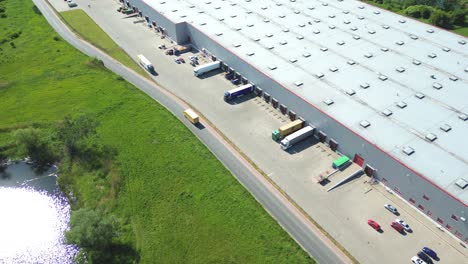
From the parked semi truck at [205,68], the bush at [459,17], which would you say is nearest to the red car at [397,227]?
the parked semi truck at [205,68]

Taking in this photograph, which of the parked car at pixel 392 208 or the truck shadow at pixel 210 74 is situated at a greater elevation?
the truck shadow at pixel 210 74

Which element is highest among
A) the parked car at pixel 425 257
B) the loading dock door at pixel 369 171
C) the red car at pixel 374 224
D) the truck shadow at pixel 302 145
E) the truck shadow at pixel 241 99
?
the truck shadow at pixel 241 99

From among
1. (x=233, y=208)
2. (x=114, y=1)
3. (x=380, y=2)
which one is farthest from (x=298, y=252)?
(x=114, y=1)

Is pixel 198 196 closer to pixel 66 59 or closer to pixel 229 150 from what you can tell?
pixel 229 150

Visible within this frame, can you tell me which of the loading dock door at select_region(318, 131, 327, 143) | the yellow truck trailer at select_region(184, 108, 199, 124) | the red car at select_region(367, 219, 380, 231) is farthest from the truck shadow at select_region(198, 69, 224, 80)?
the red car at select_region(367, 219, 380, 231)

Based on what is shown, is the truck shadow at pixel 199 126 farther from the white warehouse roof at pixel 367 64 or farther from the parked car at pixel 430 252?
the parked car at pixel 430 252

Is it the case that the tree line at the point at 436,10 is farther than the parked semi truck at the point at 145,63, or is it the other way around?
the tree line at the point at 436,10
